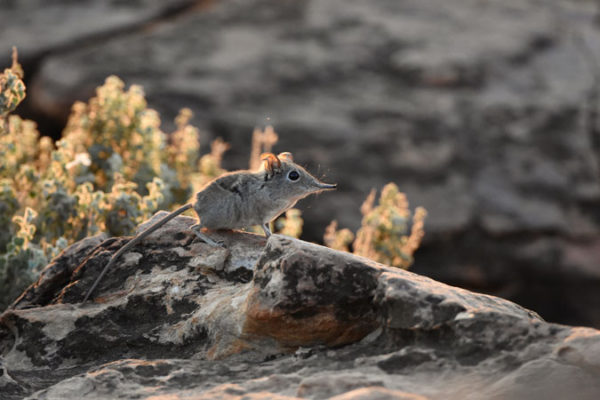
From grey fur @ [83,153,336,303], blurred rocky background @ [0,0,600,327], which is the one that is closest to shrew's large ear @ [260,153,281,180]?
grey fur @ [83,153,336,303]

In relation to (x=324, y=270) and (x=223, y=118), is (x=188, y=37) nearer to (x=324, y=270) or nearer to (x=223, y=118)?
(x=223, y=118)

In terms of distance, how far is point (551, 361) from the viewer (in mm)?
2969

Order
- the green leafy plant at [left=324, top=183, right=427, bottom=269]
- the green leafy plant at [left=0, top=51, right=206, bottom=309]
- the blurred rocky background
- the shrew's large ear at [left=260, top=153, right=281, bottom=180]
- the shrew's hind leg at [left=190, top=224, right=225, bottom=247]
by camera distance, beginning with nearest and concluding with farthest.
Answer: the shrew's hind leg at [left=190, top=224, right=225, bottom=247] < the shrew's large ear at [left=260, top=153, right=281, bottom=180] < the green leafy plant at [left=0, top=51, right=206, bottom=309] < the green leafy plant at [left=324, top=183, right=427, bottom=269] < the blurred rocky background

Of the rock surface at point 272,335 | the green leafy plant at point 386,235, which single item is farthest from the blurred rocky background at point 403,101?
the rock surface at point 272,335

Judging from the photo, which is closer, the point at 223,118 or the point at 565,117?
the point at 223,118

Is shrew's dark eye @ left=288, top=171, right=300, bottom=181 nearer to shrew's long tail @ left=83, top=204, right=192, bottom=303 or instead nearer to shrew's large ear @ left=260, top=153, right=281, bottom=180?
shrew's large ear @ left=260, top=153, right=281, bottom=180

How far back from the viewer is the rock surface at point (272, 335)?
3.00 m

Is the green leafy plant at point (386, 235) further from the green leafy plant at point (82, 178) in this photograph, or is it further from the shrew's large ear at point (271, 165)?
the shrew's large ear at point (271, 165)

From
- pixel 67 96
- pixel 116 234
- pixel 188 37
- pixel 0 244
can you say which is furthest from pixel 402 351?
pixel 188 37

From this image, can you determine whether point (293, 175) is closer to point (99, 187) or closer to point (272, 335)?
point (272, 335)

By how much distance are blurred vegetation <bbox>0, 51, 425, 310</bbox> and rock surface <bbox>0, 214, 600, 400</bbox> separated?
3.80 ft

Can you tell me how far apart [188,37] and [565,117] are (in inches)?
225

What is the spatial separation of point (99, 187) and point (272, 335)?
4041mm

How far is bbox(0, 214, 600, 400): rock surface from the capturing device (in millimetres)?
3004
